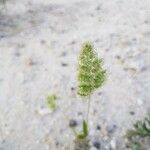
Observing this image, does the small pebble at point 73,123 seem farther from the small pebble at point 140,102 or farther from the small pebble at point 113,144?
the small pebble at point 140,102

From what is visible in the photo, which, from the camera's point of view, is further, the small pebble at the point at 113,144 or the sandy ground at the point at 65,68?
the sandy ground at the point at 65,68

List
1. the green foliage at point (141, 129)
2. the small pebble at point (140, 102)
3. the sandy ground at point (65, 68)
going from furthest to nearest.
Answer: the small pebble at point (140, 102), the sandy ground at point (65, 68), the green foliage at point (141, 129)

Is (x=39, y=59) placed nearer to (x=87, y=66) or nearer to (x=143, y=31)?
(x=143, y=31)

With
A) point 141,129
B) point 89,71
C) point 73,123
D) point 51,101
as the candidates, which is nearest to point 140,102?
point 141,129

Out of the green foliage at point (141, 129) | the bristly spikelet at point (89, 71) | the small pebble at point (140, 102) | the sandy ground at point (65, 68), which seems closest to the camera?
the bristly spikelet at point (89, 71)

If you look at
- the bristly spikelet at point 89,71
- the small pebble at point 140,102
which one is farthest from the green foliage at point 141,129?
the bristly spikelet at point 89,71

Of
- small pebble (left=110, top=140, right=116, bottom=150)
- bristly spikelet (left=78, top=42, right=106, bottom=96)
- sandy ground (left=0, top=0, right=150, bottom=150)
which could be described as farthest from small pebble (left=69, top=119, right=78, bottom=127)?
bristly spikelet (left=78, top=42, right=106, bottom=96)
